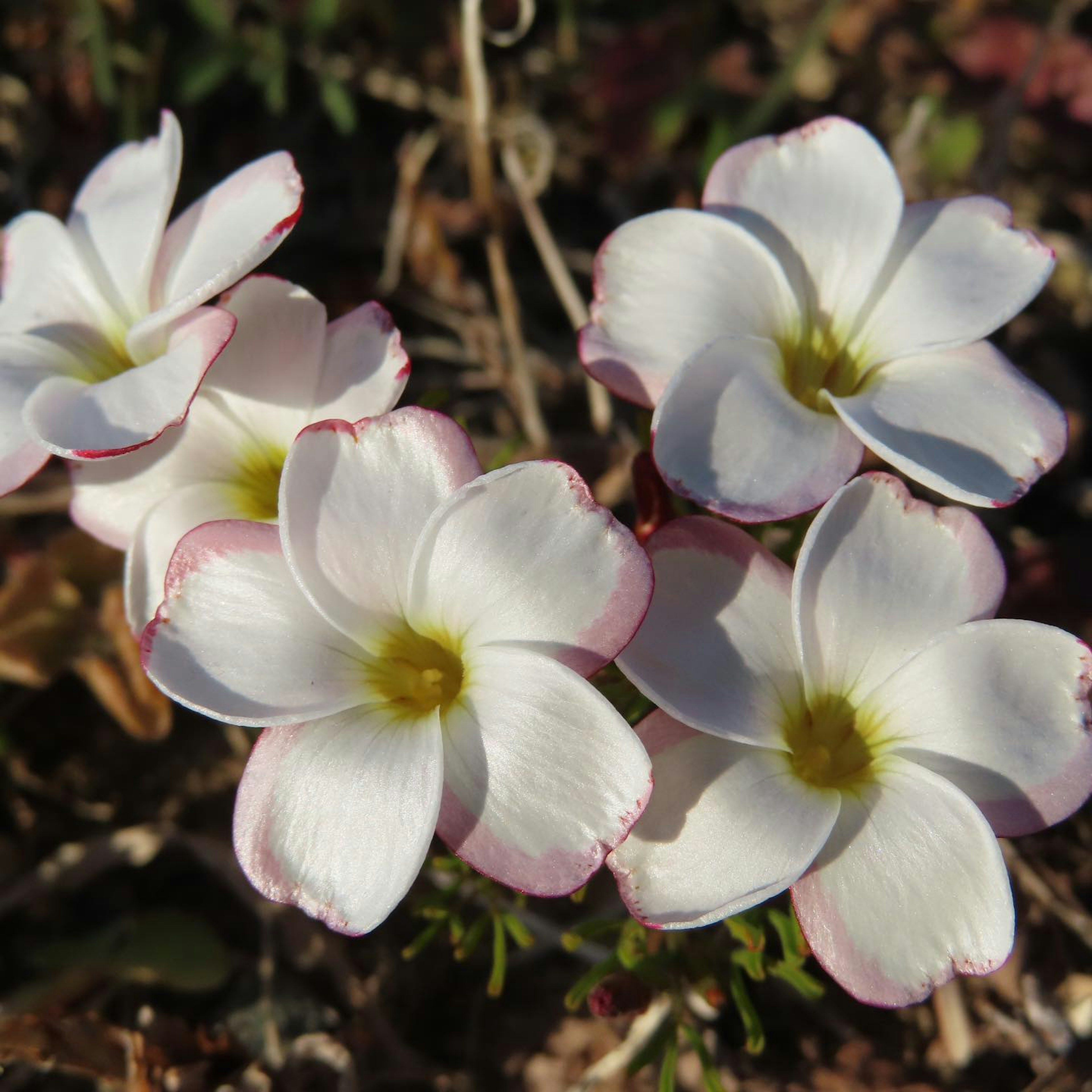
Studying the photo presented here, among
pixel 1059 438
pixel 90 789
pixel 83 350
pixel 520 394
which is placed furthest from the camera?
pixel 520 394

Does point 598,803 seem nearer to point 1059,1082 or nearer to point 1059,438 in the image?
point 1059,438

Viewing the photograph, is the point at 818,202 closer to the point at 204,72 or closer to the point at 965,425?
the point at 965,425

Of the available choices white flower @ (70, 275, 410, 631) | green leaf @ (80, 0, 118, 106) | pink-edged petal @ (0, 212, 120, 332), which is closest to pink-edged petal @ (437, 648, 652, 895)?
white flower @ (70, 275, 410, 631)

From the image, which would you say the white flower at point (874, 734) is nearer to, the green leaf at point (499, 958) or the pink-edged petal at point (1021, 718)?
the pink-edged petal at point (1021, 718)

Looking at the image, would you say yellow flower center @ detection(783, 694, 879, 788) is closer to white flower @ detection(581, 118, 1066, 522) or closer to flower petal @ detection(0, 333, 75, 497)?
white flower @ detection(581, 118, 1066, 522)

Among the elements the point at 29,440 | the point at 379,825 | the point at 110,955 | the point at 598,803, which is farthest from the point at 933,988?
the point at 110,955

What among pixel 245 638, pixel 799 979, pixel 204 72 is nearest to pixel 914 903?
pixel 799 979
